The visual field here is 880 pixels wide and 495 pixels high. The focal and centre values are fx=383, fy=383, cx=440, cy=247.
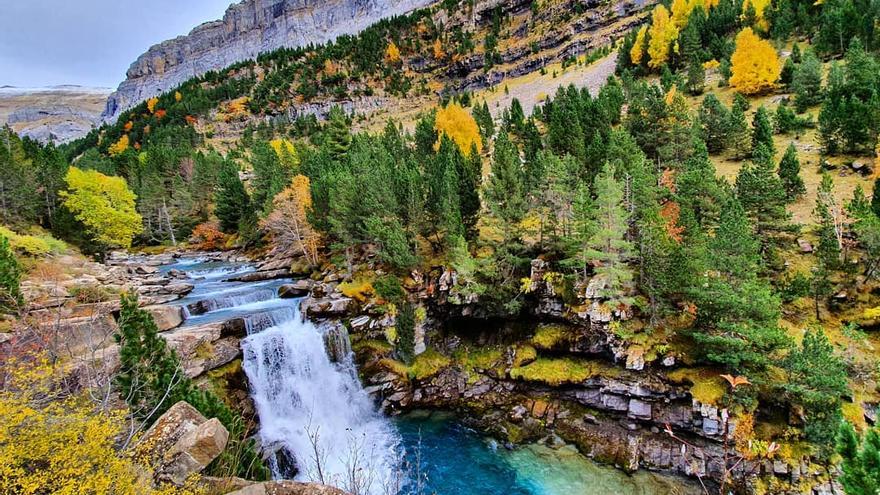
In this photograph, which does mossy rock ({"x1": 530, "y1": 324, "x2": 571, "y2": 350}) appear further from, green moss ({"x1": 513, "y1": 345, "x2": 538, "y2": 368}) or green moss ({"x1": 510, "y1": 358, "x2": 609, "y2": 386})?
green moss ({"x1": 510, "y1": 358, "x2": 609, "y2": 386})

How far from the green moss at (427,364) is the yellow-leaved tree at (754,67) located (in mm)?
58237

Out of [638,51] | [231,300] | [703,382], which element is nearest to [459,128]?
[231,300]

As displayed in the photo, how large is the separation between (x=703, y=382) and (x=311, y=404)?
2472 cm

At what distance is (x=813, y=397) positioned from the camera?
18312 mm

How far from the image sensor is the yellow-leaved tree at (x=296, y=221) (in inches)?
1576

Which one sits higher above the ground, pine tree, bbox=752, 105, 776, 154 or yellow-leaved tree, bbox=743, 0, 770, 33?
yellow-leaved tree, bbox=743, 0, 770, 33

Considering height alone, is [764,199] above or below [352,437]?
above

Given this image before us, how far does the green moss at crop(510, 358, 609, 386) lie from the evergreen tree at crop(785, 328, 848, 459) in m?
9.82

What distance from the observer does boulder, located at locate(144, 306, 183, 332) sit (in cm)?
2658

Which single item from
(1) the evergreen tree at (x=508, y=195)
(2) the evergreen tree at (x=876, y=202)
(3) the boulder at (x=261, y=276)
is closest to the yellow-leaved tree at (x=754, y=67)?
(2) the evergreen tree at (x=876, y=202)

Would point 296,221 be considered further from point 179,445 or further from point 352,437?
point 179,445

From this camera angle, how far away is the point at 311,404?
26078 mm

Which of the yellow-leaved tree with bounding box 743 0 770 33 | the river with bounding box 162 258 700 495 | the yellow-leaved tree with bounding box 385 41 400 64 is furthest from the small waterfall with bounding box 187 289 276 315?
the yellow-leaved tree with bounding box 385 41 400 64

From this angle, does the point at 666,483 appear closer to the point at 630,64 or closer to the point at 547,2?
the point at 630,64
